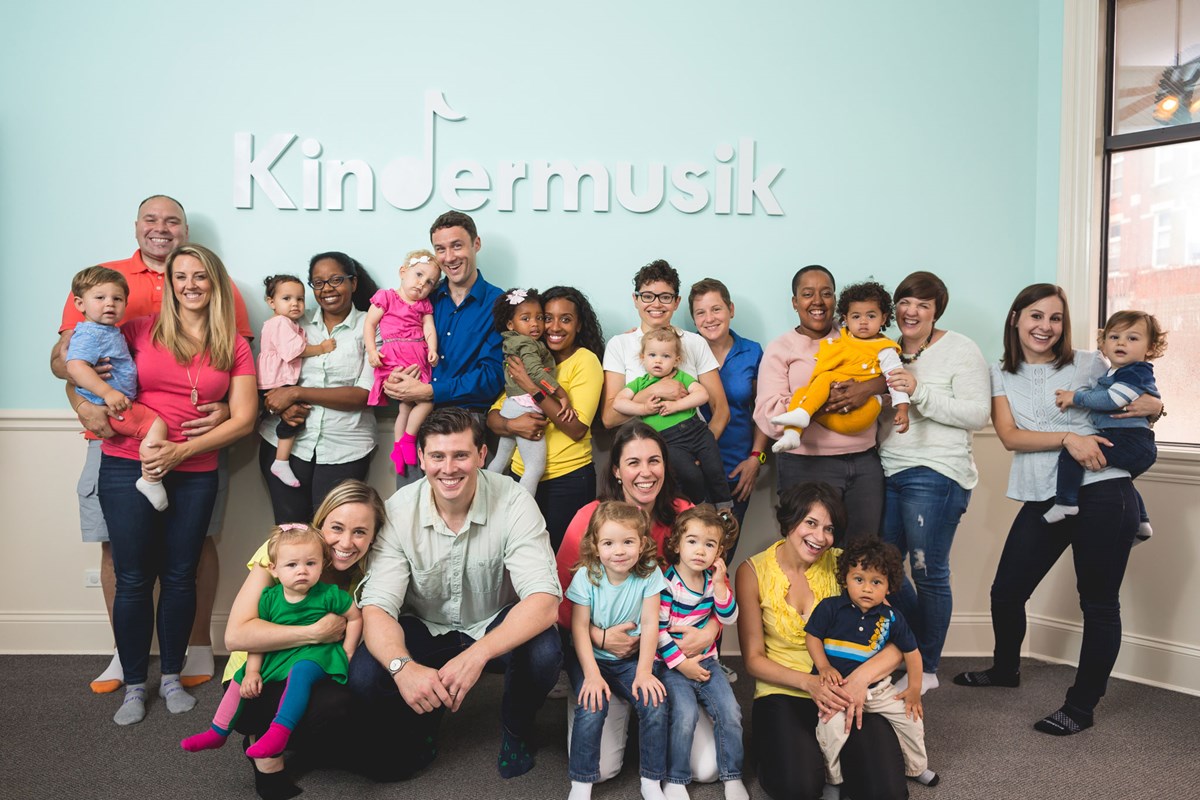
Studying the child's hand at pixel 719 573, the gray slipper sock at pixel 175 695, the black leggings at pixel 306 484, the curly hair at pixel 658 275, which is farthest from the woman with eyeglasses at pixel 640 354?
the gray slipper sock at pixel 175 695

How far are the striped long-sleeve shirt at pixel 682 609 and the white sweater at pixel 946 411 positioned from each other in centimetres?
112

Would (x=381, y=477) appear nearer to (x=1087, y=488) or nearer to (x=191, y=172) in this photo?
(x=191, y=172)

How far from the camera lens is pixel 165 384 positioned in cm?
290

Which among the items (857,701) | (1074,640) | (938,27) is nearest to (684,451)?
(857,701)

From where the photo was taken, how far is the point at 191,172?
3.44 metres

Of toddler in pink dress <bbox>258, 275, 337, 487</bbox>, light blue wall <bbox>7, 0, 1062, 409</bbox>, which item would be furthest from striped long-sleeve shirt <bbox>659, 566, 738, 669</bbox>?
toddler in pink dress <bbox>258, 275, 337, 487</bbox>

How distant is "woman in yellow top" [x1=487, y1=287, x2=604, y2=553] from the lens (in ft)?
9.98

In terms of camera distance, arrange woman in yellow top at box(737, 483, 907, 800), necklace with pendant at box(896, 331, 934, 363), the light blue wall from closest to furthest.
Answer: woman in yellow top at box(737, 483, 907, 800) → necklace with pendant at box(896, 331, 934, 363) → the light blue wall

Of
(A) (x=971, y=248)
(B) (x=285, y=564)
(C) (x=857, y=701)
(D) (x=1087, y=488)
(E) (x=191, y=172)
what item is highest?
(E) (x=191, y=172)

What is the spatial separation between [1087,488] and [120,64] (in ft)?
14.2

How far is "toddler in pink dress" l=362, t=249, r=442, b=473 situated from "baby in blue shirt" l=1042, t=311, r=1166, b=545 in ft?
8.04

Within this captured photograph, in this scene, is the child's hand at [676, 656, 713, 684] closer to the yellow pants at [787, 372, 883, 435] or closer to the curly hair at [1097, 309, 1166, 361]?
the yellow pants at [787, 372, 883, 435]

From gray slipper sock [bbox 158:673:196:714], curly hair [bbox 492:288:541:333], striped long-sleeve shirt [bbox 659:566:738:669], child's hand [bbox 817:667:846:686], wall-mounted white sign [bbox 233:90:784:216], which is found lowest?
gray slipper sock [bbox 158:673:196:714]

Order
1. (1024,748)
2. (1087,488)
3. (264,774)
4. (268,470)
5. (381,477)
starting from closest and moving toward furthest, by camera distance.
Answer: (264,774), (1024,748), (1087,488), (268,470), (381,477)
